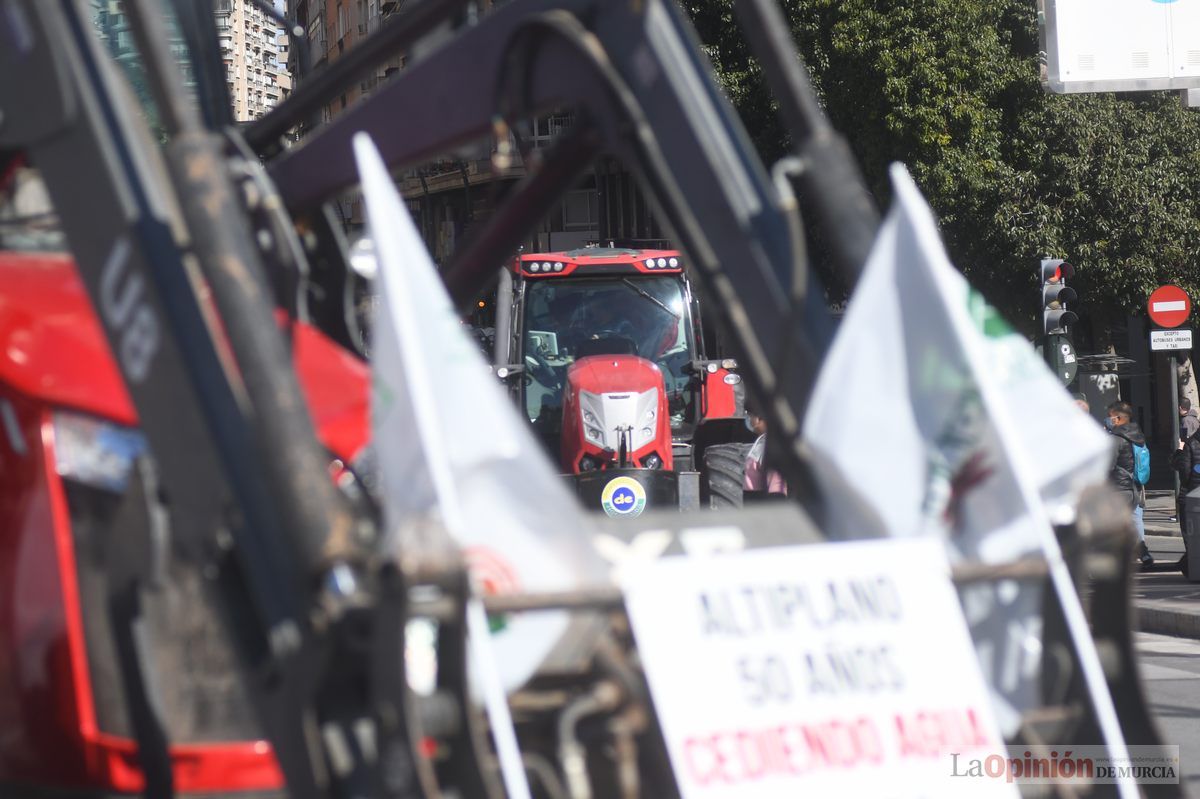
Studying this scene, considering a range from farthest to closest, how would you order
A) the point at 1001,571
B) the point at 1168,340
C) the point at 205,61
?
the point at 1168,340, the point at 205,61, the point at 1001,571

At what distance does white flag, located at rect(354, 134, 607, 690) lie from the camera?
2.87 metres

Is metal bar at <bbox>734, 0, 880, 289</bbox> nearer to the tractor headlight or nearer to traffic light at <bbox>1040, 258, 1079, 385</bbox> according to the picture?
the tractor headlight

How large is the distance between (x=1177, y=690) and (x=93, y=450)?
760cm

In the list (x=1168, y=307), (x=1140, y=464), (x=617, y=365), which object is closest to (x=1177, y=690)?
(x=617, y=365)

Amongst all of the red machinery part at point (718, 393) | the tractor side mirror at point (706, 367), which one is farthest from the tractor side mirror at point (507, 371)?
the red machinery part at point (718, 393)

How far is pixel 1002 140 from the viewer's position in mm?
30547

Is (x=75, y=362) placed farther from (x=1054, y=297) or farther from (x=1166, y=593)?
(x=1054, y=297)

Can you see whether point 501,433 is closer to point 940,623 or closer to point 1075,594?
point 940,623

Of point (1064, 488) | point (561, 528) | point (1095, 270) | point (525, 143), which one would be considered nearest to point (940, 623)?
point (1064, 488)

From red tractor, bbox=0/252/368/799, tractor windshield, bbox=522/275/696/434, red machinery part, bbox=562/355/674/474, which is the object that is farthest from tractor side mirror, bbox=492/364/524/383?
red tractor, bbox=0/252/368/799

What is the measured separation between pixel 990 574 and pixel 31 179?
2.55m

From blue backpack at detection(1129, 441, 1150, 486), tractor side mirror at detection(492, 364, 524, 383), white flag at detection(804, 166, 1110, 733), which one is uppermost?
white flag at detection(804, 166, 1110, 733)

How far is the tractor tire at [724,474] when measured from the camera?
12422mm

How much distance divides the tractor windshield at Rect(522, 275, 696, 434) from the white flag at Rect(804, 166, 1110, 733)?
11.7 m
